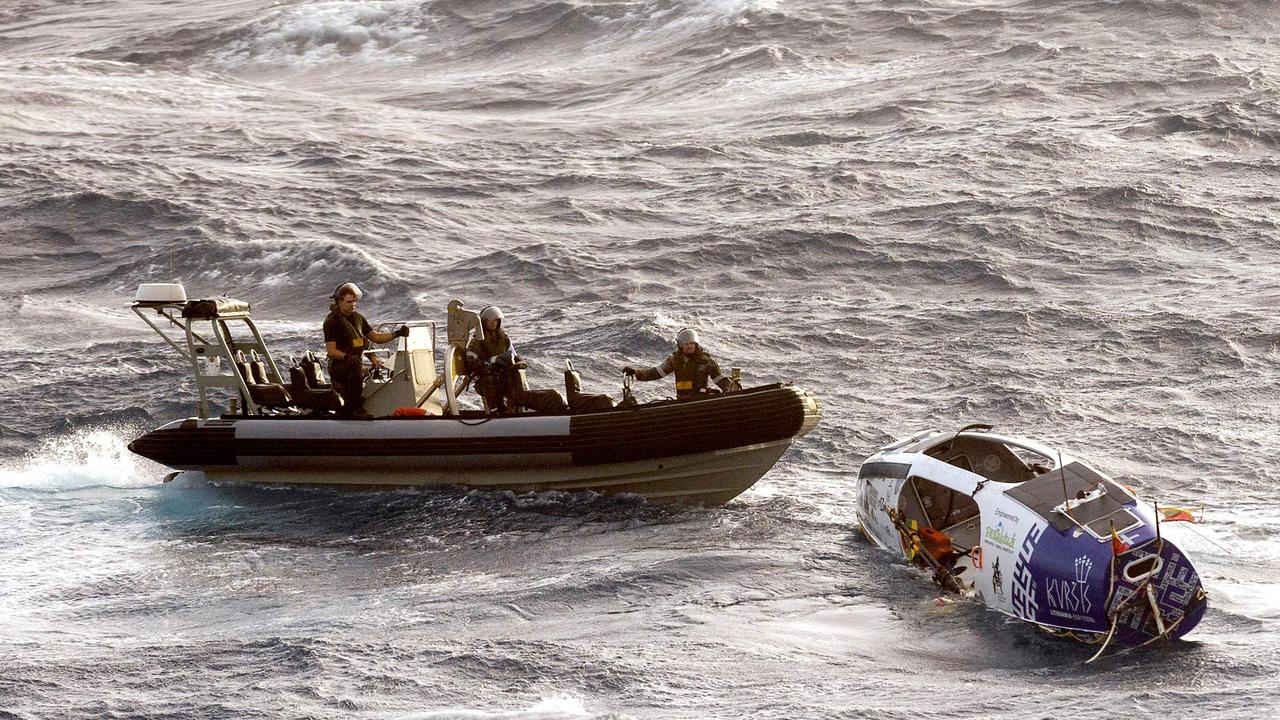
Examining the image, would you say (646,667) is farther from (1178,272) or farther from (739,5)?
(739,5)

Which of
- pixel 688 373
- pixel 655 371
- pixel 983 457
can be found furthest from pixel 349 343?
pixel 983 457

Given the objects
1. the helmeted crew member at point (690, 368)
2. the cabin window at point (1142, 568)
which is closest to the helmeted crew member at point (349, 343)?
the helmeted crew member at point (690, 368)

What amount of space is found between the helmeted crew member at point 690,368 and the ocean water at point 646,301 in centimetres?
129

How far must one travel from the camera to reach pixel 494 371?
1641cm

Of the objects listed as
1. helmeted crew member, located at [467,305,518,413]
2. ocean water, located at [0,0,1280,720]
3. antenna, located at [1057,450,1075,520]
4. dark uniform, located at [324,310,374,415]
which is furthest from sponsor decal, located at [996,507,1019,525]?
dark uniform, located at [324,310,374,415]

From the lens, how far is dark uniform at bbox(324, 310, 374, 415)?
16.4 meters

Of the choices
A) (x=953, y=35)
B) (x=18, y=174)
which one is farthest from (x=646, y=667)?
(x=953, y=35)

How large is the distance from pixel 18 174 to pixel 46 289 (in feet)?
24.1

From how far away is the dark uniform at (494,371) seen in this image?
53.8 ft

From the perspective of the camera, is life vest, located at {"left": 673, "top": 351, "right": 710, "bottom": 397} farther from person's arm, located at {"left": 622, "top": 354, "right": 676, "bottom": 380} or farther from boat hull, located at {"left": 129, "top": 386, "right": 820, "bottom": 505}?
boat hull, located at {"left": 129, "top": 386, "right": 820, "bottom": 505}

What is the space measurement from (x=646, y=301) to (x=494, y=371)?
8126 millimetres

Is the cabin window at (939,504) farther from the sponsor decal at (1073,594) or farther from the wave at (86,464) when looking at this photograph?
the wave at (86,464)

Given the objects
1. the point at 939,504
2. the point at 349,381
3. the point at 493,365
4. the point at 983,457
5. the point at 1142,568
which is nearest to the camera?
the point at 1142,568

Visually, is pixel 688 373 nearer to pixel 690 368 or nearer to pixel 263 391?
pixel 690 368
